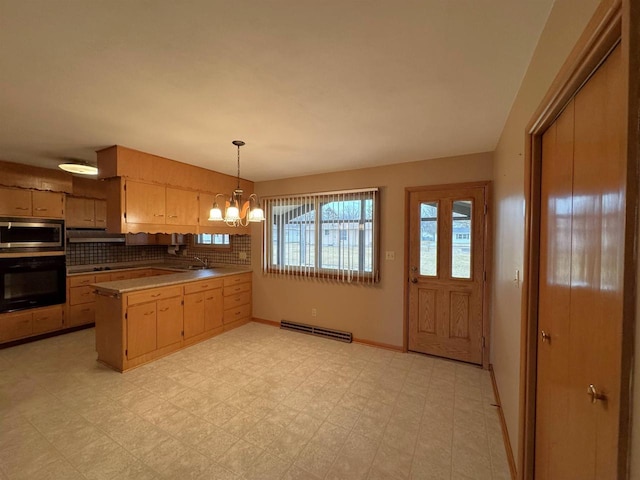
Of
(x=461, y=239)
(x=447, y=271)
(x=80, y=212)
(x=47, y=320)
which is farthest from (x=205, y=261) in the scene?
(x=461, y=239)

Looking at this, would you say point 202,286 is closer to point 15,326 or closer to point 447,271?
point 15,326

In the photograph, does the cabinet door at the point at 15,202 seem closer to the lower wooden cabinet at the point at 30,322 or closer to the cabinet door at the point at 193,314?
the lower wooden cabinet at the point at 30,322

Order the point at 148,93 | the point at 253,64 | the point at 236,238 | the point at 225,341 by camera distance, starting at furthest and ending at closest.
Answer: the point at 236,238, the point at 225,341, the point at 148,93, the point at 253,64

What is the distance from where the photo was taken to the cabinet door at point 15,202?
133 inches

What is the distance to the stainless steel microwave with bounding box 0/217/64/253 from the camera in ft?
11.2

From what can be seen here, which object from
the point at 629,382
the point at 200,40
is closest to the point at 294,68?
the point at 200,40

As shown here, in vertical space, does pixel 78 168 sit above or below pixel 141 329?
above

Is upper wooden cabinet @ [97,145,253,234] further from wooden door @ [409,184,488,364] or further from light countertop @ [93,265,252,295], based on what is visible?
wooden door @ [409,184,488,364]

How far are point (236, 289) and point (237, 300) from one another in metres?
0.18

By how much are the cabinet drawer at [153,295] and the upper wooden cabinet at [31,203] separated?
7.23 feet

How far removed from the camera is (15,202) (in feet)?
11.4

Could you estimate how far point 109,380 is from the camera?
266cm

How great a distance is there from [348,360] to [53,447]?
253cm

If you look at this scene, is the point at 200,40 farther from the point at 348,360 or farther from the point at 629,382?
the point at 348,360
